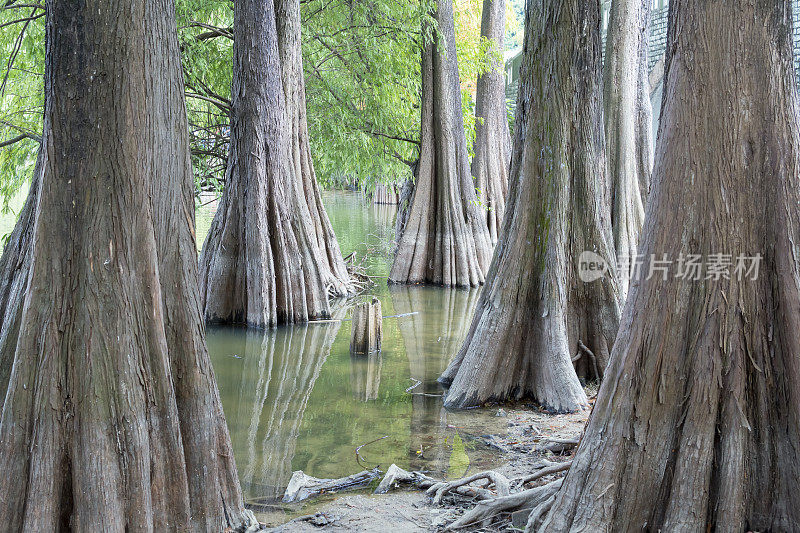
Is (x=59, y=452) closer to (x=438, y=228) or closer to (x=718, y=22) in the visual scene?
(x=718, y=22)

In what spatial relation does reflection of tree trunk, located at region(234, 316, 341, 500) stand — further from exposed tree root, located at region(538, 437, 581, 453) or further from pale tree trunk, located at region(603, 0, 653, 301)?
pale tree trunk, located at region(603, 0, 653, 301)

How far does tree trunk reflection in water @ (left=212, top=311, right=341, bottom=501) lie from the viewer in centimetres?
580

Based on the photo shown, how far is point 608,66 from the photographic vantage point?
13.7 metres

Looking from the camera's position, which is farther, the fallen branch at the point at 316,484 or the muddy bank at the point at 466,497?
the fallen branch at the point at 316,484

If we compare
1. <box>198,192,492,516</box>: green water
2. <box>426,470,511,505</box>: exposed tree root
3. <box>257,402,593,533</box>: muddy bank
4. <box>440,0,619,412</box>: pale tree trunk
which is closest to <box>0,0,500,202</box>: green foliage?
<box>198,192,492,516</box>: green water

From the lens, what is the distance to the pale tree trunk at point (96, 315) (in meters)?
3.50

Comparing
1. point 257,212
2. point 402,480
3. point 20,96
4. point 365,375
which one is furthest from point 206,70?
point 402,480

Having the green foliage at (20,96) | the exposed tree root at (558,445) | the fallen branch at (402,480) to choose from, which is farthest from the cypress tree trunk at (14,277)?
the green foliage at (20,96)

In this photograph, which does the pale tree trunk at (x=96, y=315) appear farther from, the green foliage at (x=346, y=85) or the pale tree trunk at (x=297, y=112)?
the green foliage at (x=346, y=85)

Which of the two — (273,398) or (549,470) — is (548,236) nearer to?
(549,470)

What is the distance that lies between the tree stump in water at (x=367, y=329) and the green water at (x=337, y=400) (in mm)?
180

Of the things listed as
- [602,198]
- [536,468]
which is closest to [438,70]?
[602,198]

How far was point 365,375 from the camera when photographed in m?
8.72

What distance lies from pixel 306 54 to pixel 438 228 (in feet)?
14.6
